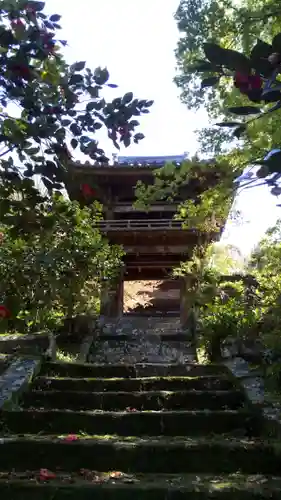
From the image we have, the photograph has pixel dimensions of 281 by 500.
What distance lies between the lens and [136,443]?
3.33 meters

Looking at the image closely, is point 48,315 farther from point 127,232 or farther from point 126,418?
point 127,232

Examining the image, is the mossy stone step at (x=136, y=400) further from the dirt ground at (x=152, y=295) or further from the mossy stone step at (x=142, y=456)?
the dirt ground at (x=152, y=295)

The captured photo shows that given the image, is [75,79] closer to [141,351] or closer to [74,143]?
[74,143]

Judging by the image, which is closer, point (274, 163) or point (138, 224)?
point (274, 163)

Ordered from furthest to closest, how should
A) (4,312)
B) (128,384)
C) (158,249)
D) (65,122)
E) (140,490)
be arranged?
(158,249) < (128,384) < (140,490) < (65,122) < (4,312)

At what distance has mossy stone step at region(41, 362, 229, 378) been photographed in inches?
210

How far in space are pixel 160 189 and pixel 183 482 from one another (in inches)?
65.3

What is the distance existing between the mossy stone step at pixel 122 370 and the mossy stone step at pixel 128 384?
0.42 meters

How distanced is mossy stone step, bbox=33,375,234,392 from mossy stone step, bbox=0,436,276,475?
1.40 metres

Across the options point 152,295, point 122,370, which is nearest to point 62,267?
point 122,370

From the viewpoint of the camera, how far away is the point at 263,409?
3762mm

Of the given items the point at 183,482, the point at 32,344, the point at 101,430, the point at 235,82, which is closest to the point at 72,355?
the point at 32,344

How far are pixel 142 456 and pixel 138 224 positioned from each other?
965 cm

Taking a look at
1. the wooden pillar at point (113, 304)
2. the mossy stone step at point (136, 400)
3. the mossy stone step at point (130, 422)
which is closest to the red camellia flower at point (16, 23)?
the mossy stone step at point (130, 422)
